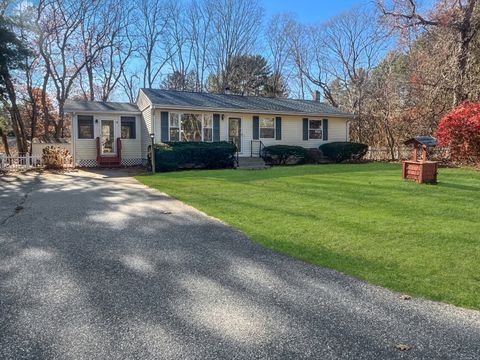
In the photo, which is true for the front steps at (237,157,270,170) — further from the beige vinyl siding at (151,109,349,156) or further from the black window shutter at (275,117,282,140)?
the black window shutter at (275,117,282,140)

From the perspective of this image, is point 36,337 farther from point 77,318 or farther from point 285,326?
point 285,326

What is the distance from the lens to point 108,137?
1794 cm

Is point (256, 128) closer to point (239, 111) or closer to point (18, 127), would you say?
point (239, 111)

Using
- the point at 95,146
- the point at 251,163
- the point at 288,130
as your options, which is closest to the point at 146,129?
the point at 95,146

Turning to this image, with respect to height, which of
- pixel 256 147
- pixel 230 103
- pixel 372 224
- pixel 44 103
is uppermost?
pixel 44 103

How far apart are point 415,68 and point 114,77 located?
23.3 meters

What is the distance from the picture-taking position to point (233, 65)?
32.2 meters

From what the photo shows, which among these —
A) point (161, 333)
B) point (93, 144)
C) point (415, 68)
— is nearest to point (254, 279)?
point (161, 333)

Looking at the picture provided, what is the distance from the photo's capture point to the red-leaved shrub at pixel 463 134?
1428cm

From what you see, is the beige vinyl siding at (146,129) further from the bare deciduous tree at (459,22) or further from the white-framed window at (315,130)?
the bare deciduous tree at (459,22)

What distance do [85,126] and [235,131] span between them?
23.5ft

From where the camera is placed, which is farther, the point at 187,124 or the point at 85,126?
the point at 187,124

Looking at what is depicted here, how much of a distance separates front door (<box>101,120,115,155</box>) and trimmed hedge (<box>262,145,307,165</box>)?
738 centimetres

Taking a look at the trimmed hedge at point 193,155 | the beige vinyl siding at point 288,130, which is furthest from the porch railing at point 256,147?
the trimmed hedge at point 193,155
